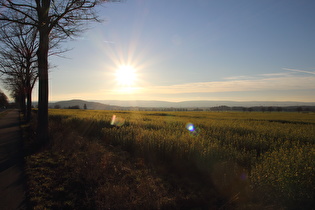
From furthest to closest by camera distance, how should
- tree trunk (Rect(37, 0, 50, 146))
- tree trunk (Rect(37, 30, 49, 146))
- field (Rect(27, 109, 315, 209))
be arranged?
tree trunk (Rect(37, 30, 49, 146)) < tree trunk (Rect(37, 0, 50, 146)) < field (Rect(27, 109, 315, 209))

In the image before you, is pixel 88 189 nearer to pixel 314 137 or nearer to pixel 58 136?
pixel 58 136

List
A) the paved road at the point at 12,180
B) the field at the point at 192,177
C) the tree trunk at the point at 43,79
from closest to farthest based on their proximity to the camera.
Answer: the paved road at the point at 12,180
the field at the point at 192,177
the tree trunk at the point at 43,79

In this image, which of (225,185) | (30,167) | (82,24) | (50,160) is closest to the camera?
(225,185)

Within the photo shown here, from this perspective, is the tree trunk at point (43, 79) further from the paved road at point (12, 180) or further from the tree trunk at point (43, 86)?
the paved road at point (12, 180)

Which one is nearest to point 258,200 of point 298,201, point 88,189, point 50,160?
point 298,201

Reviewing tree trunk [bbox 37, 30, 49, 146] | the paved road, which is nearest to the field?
the paved road

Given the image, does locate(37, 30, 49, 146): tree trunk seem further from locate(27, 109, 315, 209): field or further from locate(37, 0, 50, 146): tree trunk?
locate(27, 109, 315, 209): field

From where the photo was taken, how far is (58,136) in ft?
31.1

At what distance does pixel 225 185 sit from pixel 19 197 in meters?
4.96

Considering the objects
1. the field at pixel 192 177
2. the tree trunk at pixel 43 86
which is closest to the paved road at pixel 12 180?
the field at pixel 192 177

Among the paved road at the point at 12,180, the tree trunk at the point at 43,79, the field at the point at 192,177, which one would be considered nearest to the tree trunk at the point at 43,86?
the tree trunk at the point at 43,79

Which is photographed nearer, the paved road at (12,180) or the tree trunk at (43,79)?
the paved road at (12,180)

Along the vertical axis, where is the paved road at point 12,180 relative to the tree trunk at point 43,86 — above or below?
below

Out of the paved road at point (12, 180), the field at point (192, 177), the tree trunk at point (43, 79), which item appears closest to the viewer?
the paved road at point (12, 180)
